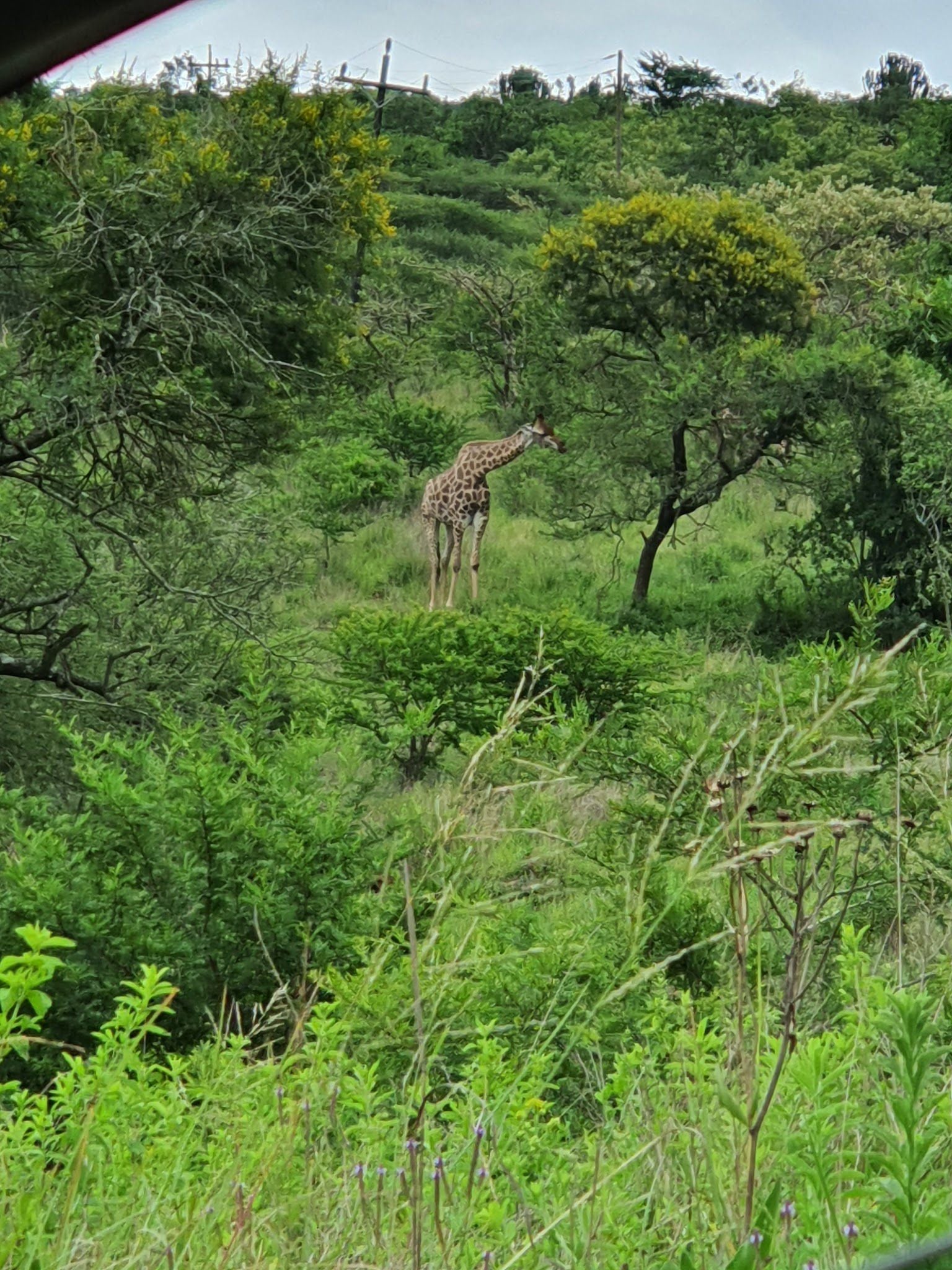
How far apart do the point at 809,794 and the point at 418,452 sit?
10.2 metres

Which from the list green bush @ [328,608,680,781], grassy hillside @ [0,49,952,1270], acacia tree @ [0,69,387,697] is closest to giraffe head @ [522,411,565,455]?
grassy hillside @ [0,49,952,1270]

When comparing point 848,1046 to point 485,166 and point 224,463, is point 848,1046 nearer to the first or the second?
point 224,463

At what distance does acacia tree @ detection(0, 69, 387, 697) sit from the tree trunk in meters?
4.71

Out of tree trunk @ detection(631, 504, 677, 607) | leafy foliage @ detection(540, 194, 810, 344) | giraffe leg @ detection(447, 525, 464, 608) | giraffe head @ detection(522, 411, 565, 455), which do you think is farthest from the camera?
giraffe leg @ detection(447, 525, 464, 608)

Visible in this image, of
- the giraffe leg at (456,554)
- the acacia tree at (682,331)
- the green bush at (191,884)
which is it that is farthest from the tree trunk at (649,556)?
the green bush at (191,884)

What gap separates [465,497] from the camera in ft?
35.4

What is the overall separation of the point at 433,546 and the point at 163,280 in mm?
6569

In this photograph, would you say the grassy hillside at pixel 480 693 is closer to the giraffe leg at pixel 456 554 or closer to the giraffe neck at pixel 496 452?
the giraffe leg at pixel 456 554

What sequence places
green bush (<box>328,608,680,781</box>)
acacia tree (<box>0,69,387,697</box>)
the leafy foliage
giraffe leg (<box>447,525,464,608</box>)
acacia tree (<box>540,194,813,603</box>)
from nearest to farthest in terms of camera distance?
acacia tree (<box>0,69,387,697</box>) → green bush (<box>328,608,680,781</box>) → acacia tree (<box>540,194,813,603</box>) → the leafy foliage → giraffe leg (<box>447,525,464,608</box>)

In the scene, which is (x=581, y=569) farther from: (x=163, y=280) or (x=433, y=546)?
(x=163, y=280)

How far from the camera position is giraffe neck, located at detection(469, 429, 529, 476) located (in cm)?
1058

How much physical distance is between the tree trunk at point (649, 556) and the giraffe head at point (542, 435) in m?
0.97

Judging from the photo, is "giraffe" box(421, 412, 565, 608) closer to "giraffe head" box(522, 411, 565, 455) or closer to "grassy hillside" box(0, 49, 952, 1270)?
"giraffe head" box(522, 411, 565, 455)

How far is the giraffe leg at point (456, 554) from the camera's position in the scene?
10.4m
